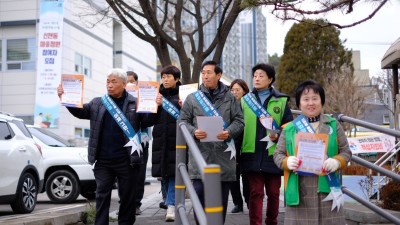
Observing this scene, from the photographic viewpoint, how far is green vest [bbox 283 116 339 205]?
4078mm

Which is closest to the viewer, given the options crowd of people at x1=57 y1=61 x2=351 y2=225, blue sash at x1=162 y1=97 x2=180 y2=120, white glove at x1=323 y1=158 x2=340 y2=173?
white glove at x1=323 y1=158 x2=340 y2=173

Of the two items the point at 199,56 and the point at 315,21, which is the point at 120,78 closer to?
the point at 315,21

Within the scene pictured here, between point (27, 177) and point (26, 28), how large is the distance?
19391mm

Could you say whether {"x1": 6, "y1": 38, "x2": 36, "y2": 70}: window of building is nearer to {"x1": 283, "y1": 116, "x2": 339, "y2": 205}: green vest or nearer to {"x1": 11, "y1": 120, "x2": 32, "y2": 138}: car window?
{"x1": 11, "y1": 120, "x2": 32, "y2": 138}: car window

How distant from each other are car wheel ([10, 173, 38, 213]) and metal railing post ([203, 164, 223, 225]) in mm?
6886

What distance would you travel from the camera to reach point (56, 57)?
25219mm

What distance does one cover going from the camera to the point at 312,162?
398 cm

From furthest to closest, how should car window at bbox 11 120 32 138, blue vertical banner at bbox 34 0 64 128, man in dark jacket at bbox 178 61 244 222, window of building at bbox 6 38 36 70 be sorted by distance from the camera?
window of building at bbox 6 38 36 70, blue vertical banner at bbox 34 0 64 128, car window at bbox 11 120 32 138, man in dark jacket at bbox 178 61 244 222

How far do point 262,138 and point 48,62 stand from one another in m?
21.0

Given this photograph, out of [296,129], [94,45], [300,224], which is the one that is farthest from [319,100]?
[94,45]

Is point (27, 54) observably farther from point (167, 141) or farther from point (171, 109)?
point (171, 109)

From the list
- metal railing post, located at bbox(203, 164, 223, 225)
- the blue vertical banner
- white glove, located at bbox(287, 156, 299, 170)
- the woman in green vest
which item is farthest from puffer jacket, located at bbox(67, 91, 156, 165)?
the blue vertical banner

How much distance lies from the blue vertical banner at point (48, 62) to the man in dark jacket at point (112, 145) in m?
19.8

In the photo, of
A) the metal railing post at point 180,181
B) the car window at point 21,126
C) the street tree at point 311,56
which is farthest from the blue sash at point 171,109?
the street tree at point 311,56
